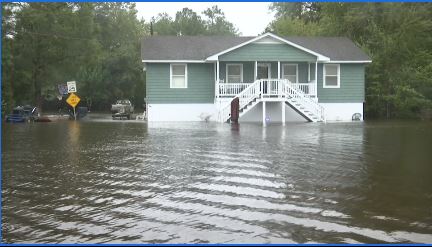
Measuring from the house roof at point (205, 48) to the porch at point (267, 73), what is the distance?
3.92 ft

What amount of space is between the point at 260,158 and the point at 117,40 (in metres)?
56.9

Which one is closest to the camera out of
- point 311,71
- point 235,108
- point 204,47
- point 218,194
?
point 218,194

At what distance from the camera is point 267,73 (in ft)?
99.5

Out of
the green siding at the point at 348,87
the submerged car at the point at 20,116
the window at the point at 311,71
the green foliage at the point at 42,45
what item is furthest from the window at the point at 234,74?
the green foliage at the point at 42,45

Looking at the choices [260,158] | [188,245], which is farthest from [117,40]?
[188,245]

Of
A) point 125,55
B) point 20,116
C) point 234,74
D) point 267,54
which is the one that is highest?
point 125,55

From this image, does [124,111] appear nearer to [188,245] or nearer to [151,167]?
[151,167]

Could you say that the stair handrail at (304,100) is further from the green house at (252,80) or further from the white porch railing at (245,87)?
the white porch railing at (245,87)

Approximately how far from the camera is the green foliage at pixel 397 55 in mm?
31328

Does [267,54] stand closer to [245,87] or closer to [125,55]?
[245,87]

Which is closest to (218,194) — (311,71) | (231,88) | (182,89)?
(231,88)

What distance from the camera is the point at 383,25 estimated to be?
3503cm

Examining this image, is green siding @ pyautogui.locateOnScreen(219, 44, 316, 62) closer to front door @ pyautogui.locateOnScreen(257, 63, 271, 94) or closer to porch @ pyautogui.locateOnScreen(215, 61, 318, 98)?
porch @ pyautogui.locateOnScreen(215, 61, 318, 98)

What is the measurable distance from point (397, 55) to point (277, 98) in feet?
34.7
